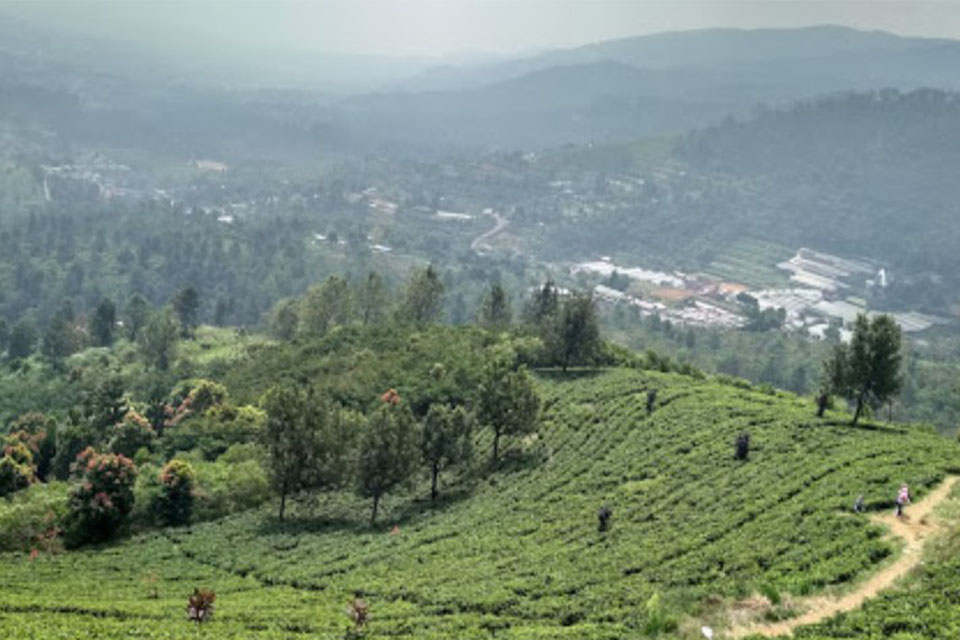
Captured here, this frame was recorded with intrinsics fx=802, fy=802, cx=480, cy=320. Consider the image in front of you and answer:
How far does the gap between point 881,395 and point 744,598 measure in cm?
3380

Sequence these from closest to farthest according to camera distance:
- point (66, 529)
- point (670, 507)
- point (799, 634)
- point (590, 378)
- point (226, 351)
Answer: point (799, 634) < point (670, 507) < point (66, 529) < point (590, 378) < point (226, 351)

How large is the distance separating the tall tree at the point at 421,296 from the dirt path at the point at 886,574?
96.0 metres

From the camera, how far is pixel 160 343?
13750cm

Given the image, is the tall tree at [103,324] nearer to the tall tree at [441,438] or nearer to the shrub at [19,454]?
the shrub at [19,454]

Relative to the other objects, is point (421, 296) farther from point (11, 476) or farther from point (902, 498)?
point (902, 498)

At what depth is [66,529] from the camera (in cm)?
5866

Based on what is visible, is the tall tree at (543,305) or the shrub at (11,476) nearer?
the shrub at (11,476)

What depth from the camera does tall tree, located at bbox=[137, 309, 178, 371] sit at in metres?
137

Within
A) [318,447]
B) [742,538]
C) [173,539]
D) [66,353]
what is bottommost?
[66,353]

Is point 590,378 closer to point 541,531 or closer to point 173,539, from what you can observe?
point 541,531

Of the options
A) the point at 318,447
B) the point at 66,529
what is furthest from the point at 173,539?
the point at 318,447

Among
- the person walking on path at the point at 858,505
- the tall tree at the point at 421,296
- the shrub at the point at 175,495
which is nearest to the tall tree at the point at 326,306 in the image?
the tall tree at the point at 421,296

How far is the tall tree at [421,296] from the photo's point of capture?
13238cm

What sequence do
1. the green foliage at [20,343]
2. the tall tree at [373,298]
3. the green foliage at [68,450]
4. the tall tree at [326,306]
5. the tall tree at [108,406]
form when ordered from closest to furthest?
the green foliage at [68,450], the tall tree at [108,406], the tall tree at [326,306], the tall tree at [373,298], the green foliage at [20,343]
